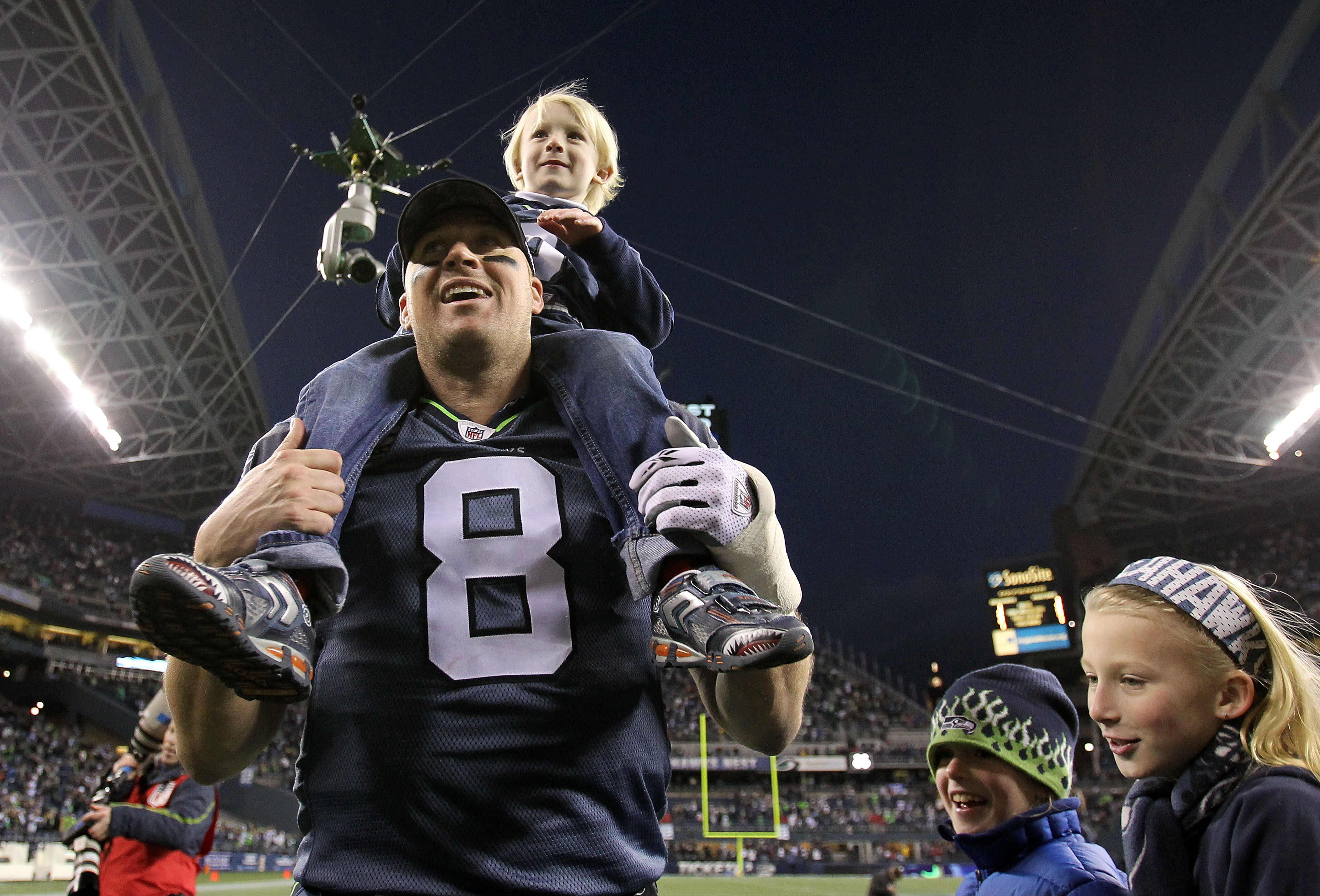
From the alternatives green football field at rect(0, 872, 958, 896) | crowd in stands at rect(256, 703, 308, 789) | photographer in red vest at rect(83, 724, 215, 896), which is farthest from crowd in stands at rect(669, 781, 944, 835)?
photographer in red vest at rect(83, 724, 215, 896)

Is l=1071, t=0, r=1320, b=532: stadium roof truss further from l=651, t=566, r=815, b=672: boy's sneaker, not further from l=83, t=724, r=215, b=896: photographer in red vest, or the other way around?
l=83, t=724, r=215, b=896: photographer in red vest

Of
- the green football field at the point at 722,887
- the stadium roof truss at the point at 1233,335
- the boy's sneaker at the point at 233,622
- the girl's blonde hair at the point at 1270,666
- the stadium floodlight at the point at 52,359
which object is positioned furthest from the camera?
the stadium floodlight at the point at 52,359

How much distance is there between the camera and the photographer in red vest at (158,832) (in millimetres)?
4848

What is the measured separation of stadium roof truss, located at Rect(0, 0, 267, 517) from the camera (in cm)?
1448

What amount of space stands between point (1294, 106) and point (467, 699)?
2230cm

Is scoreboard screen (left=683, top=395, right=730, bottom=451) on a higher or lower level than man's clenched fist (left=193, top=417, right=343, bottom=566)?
higher

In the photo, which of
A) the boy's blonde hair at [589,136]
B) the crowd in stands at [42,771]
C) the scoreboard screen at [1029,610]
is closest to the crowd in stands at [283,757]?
the crowd in stands at [42,771]

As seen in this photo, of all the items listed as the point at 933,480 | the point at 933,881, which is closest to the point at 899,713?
the point at 933,881

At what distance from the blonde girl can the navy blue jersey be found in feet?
3.26

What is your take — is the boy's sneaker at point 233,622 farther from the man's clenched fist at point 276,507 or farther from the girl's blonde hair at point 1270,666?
the girl's blonde hair at point 1270,666

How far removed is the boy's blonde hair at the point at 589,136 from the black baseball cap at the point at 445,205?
1.29 m

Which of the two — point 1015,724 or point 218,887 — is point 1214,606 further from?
point 218,887

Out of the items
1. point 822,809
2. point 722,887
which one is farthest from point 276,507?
point 822,809

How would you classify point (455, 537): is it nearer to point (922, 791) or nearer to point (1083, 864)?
point (1083, 864)
